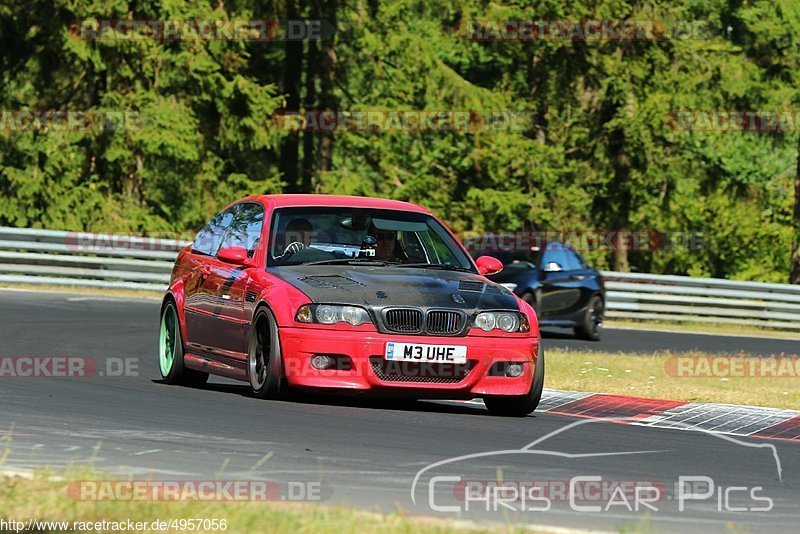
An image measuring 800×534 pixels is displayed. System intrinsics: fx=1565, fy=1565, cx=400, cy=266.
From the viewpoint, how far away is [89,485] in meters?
6.41

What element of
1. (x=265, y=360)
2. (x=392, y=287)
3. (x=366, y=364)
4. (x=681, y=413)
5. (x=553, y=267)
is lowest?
(x=553, y=267)

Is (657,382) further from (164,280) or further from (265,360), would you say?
(164,280)

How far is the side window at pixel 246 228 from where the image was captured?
1153cm

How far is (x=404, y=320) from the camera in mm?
10250

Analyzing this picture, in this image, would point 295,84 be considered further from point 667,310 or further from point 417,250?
point 417,250

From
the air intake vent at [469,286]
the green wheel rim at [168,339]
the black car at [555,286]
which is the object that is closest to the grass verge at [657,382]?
the air intake vent at [469,286]

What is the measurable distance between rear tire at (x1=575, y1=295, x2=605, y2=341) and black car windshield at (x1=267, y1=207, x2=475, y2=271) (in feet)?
38.6

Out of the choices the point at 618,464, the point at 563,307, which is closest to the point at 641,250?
the point at 563,307

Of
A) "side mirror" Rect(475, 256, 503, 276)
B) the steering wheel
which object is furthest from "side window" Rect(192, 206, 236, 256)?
"side mirror" Rect(475, 256, 503, 276)

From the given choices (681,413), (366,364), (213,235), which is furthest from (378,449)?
(213,235)

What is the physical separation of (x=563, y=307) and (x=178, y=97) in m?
16.9

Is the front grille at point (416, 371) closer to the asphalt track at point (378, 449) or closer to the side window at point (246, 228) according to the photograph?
the asphalt track at point (378, 449)

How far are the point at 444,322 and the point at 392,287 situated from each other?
1.43ft

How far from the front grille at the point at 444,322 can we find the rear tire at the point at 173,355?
102 inches
